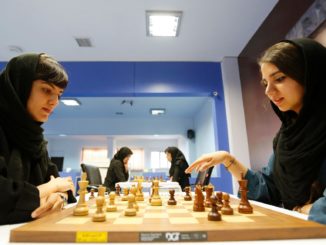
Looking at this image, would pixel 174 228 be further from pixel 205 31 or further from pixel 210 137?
pixel 210 137

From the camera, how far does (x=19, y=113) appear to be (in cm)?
117

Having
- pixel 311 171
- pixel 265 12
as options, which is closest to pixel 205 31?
pixel 265 12

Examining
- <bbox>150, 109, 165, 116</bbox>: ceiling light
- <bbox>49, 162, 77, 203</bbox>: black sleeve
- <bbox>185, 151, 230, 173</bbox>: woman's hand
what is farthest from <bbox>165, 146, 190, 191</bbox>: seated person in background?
<bbox>49, 162, 77, 203</bbox>: black sleeve

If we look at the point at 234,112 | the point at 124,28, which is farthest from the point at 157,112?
the point at 124,28

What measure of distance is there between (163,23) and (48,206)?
3.11 meters

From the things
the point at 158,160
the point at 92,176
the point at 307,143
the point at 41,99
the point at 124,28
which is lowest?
the point at 92,176

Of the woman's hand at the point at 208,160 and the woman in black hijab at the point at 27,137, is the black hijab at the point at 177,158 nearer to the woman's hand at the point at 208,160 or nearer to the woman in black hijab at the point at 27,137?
the woman's hand at the point at 208,160

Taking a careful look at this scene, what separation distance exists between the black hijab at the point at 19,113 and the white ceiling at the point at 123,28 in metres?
2.20

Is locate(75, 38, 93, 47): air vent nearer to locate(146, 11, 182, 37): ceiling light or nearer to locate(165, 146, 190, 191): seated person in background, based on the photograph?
locate(146, 11, 182, 37): ceiling light

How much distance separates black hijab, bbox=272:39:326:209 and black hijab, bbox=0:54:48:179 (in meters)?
1.27

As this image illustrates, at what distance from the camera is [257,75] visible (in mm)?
4094

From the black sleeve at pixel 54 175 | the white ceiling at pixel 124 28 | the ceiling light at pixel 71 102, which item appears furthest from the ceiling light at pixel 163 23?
the ceiling light at pixel 71 102

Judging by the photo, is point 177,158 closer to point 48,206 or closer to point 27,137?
point 27,137

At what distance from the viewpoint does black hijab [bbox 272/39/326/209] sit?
3.81 ft
